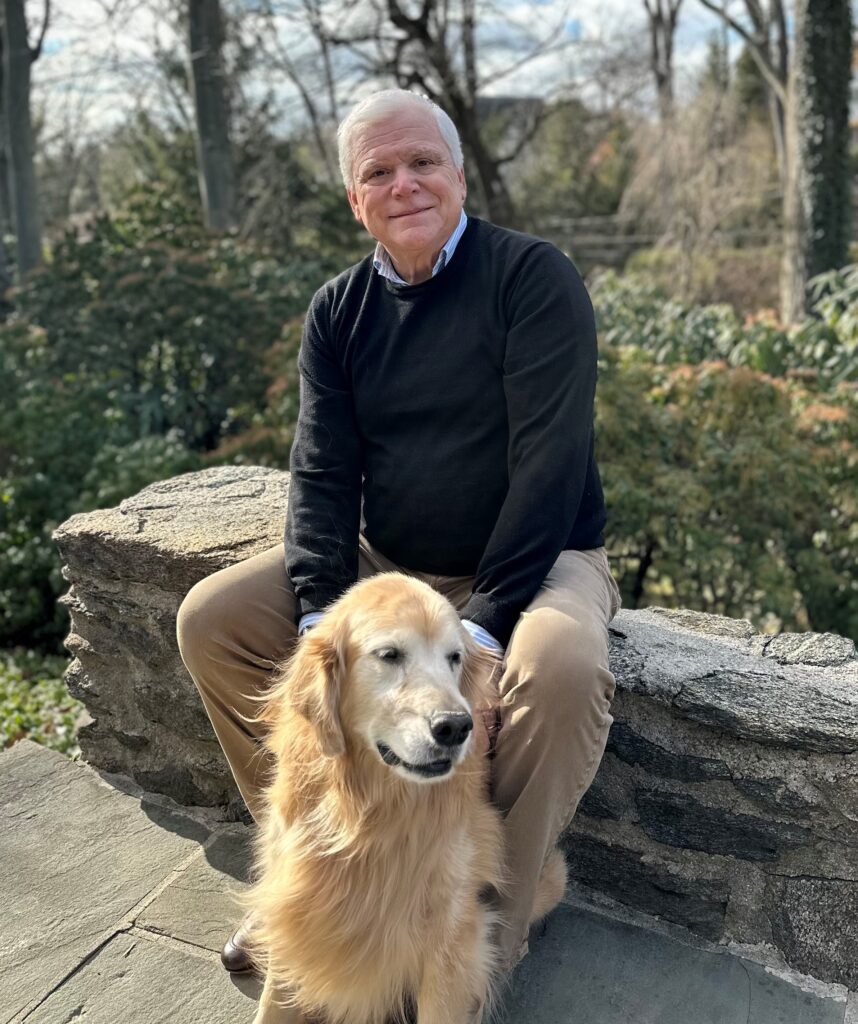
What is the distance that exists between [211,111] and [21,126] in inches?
135

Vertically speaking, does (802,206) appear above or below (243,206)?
below

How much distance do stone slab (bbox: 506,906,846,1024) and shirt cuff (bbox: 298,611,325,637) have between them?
3.13 ft

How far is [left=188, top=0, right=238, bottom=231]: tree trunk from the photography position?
364 inches

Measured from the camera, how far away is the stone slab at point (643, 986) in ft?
6.55

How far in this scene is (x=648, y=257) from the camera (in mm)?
16047

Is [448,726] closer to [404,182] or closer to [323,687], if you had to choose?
[323,687]

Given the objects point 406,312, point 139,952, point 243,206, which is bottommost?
point 139,952

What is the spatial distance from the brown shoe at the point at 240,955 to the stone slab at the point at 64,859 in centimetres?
35

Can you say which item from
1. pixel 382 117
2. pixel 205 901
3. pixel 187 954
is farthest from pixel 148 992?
pixel 382 117

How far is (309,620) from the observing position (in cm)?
215

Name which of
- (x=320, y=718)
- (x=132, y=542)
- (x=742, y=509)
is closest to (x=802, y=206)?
(x=742, y=509)

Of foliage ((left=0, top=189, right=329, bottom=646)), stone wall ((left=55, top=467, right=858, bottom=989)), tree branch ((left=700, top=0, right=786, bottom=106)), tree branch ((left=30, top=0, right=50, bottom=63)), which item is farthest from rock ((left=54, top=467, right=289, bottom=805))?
tree branch ((left=700, top=0, right=786, bottom=106))

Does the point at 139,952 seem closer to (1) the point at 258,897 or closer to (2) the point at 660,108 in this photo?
(1) the point at 258,897

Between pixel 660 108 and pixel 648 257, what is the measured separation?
2.51 m
